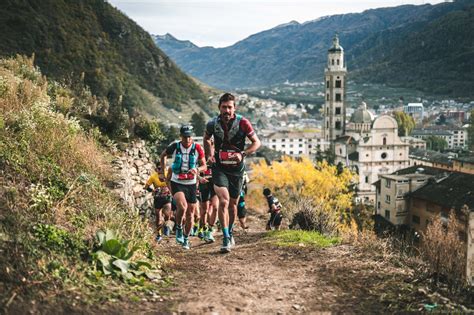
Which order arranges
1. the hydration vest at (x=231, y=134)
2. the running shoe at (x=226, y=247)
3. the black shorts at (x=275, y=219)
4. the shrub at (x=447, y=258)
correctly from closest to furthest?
1. the shrub at (x=447, y=258)
2. the hydration vest at (x=231, y=134)
3. the running shoe at (x=226, y=247)
4. the black shorts at (x=275, y=219)

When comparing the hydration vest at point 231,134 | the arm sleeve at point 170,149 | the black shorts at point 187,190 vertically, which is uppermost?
the hydration vest at point 231,134

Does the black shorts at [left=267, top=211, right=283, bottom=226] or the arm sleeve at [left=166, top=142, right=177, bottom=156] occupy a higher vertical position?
the arm sleeve at [left=166, top=142, right=177, bottom=156]

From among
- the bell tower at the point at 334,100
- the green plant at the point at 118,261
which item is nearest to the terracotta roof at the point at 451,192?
the green plant at the point at 118,261

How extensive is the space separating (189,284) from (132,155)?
24.6ft

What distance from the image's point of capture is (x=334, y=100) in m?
82.9

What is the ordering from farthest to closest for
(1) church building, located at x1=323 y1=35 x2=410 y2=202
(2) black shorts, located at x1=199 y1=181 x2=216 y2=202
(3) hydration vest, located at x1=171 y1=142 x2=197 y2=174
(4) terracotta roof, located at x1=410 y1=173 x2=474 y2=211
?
1. (1) church building, located at x1=323 y1=35 x2=410 y2=202
2. (4) terracotta roof, located at x1=410 y1=173 x2=474 y2=211
3. (2) black shorts, located at x1=199 y1=181 x2=216 y2=202
4. (3) hydration vest, located at x1=171 y1=142 x2=197 y2=174

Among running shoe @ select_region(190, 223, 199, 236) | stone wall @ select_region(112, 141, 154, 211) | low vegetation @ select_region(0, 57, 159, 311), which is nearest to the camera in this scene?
low vegetation @ select_region(0, 57, 159, 311)

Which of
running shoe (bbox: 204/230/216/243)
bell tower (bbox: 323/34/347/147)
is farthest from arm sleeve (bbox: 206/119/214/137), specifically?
bell tower (bbox: 323/34/347/147)

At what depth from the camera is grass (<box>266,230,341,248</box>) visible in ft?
23.9

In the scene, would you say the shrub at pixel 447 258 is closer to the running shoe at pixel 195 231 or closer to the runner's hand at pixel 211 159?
the runner's hand at pixel 211 159

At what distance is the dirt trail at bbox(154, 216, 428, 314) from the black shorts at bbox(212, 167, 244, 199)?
0.88 metres

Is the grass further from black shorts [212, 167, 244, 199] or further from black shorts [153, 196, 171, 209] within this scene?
black shorts [153, 196, 171, 209]

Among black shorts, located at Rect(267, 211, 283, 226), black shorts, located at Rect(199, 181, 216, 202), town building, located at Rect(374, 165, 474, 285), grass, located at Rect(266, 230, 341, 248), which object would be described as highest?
black shorts, located at Rect(199, 181, 216, 202)

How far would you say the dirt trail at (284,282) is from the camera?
4449 mm
